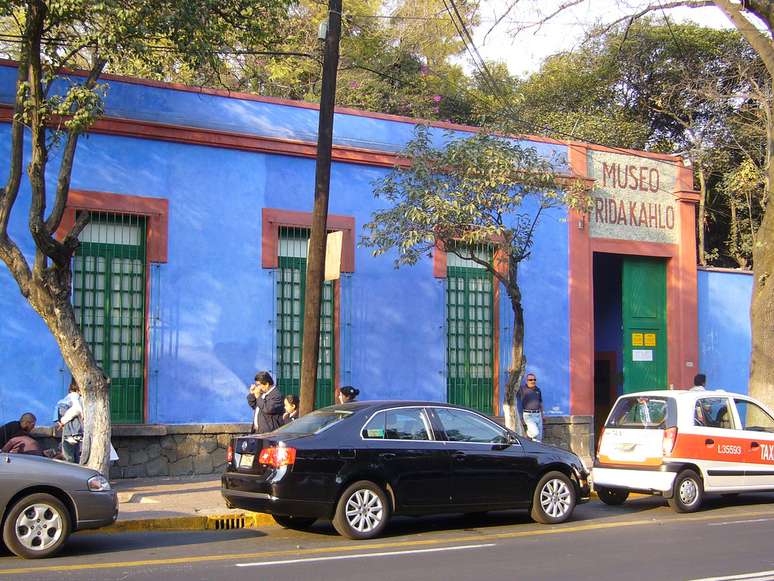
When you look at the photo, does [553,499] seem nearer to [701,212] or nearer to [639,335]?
[639,335]

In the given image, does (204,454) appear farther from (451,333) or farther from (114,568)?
(114,568)

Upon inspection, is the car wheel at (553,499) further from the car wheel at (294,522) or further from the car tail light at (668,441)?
the car wheel at (294,522)

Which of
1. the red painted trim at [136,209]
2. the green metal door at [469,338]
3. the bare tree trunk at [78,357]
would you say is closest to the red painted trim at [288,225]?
the red painted trim at [136,209]

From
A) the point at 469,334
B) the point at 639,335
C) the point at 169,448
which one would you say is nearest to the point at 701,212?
the point at 639,335

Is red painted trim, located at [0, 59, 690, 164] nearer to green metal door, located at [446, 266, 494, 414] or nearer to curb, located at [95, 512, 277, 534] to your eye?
green metal door, located at [446, 266, 494, 414]

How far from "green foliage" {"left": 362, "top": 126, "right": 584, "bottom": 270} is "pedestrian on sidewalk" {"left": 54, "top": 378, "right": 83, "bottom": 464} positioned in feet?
16.6

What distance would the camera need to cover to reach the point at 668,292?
2025 centimetres

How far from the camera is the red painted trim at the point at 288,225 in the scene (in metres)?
15.7

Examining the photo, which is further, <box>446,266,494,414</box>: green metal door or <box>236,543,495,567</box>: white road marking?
<box>446,266,494,414</box>: green metal door

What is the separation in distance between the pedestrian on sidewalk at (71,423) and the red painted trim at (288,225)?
390cm

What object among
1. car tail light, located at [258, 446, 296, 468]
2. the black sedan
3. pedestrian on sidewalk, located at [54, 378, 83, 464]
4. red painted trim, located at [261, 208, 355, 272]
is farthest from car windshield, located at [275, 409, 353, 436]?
red painted trim, located at [261, 208, 355, 272]

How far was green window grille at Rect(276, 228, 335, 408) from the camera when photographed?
15.8 m

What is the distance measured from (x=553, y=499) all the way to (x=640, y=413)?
2.28 meters

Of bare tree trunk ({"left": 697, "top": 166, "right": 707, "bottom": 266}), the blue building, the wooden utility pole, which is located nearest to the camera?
the wooden utility pole
